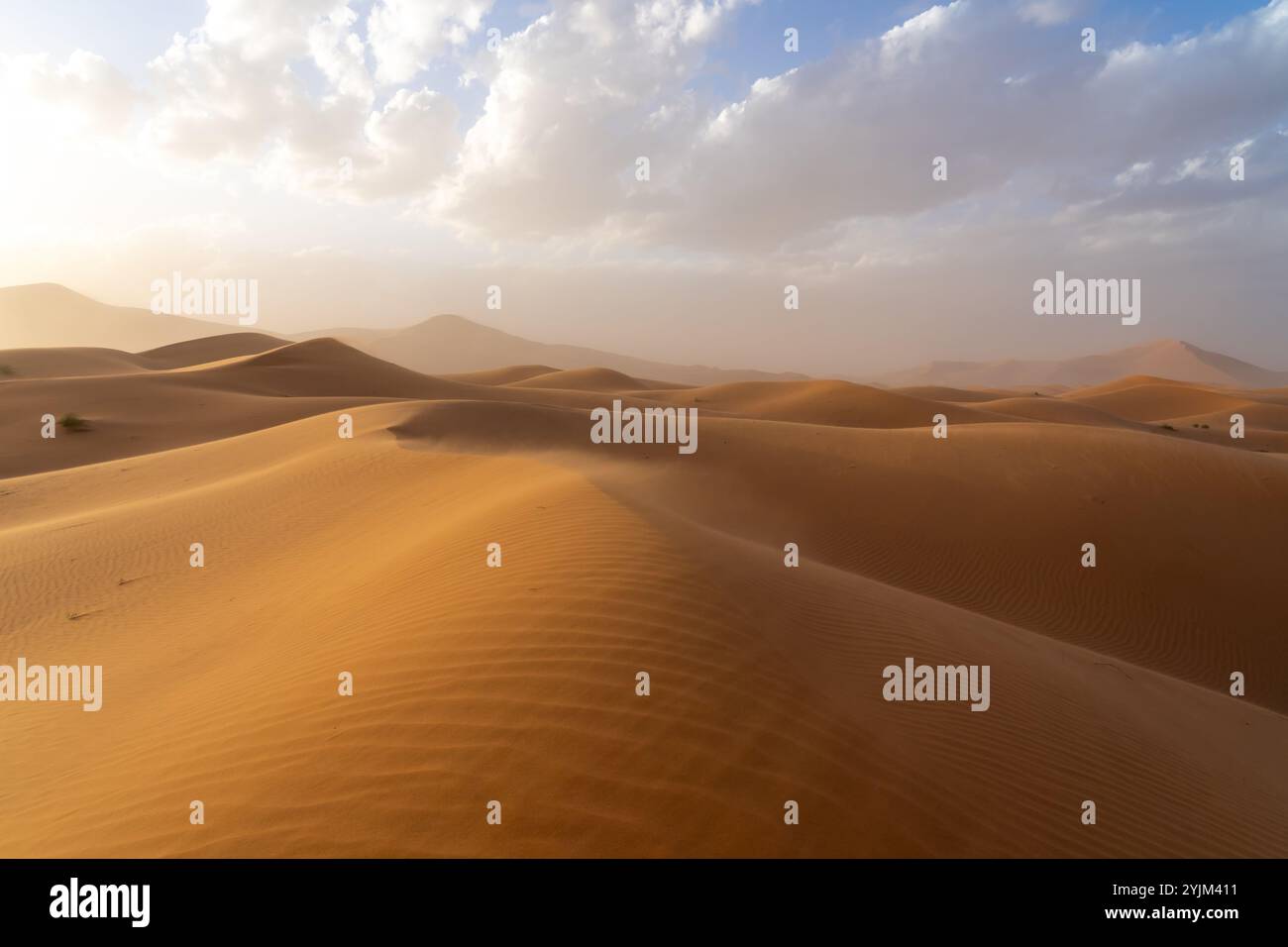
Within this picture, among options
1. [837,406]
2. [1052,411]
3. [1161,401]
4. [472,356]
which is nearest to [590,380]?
[837,406]

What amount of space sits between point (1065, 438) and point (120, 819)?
18.4 meters

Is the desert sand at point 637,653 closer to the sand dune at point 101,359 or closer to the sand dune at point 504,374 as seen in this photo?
the sand dune at point 101,359

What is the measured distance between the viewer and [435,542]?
713 centimetres

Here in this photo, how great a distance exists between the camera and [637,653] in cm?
413

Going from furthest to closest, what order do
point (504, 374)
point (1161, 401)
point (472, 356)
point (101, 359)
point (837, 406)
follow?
point (472, 356) → point (504, 374) → point (1161, 401) → point (101, 359) → point (837, 406)

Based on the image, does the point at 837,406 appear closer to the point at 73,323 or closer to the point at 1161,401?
the point at 1161,401

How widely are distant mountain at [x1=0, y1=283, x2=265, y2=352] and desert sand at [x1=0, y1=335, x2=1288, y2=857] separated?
184061 millimetres

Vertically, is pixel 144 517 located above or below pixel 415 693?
above

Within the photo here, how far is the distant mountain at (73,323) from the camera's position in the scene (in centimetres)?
16500

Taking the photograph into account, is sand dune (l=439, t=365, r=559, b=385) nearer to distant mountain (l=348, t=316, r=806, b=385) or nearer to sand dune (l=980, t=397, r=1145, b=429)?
sand dune (l=980, t=397, r=1145, b=429)

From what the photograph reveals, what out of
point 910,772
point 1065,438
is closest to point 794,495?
point 1065,438

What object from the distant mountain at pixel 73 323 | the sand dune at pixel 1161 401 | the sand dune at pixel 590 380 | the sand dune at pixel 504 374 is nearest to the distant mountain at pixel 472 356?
the distant mountain at pixel 73 323

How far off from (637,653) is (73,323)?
808 ft
